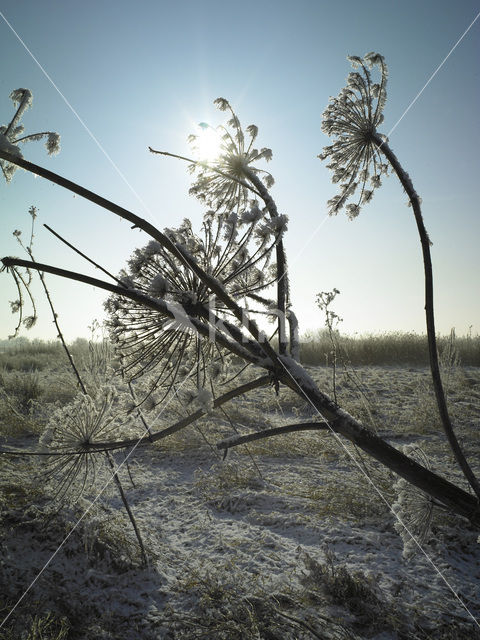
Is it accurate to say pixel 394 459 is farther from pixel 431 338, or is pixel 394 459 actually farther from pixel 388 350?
pixel 388 350

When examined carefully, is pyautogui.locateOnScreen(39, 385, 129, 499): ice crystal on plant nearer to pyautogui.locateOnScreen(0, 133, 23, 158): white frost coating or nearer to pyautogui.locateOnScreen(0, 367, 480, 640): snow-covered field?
pyautogui.locateOnScreen(0, 367, 480, 640): snow-covered field

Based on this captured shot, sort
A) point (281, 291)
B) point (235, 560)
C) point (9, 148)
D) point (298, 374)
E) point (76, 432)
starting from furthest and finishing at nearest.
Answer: point (235, 560)
point (76, 432)
point (281, 291)
point (298, 374)
point (9, 148)

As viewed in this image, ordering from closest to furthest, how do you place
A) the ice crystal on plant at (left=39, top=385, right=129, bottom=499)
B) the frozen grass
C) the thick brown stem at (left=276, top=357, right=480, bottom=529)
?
the thick brown stem at (left=276, top=357, right=480, bottom=529) → the ice crystal on plant at (left=39, top=385, right=129, bottom=499) → the frozen grass

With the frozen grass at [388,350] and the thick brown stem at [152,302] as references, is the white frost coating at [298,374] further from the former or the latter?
the frozen grass at [388,350]

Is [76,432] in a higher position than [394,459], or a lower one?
lower

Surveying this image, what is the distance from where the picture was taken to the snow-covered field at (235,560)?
2.47m

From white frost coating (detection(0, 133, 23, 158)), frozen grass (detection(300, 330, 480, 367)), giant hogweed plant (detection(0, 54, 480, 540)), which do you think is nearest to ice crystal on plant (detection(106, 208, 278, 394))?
giant hogweed plant (detection(0, 54, 480, 540))

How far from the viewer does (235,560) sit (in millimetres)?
3203

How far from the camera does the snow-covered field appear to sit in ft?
8.12

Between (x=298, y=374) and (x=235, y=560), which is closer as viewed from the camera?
(x=298, y=374)

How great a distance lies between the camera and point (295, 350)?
6.95 feet

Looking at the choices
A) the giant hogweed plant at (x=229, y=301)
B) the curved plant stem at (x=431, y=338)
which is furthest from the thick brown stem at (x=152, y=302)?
the curved plant stem at (x=431, y=338)

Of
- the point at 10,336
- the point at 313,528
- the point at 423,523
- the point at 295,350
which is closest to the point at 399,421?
the point at 313,528

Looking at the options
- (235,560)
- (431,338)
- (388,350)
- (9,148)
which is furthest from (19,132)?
(388,350)
